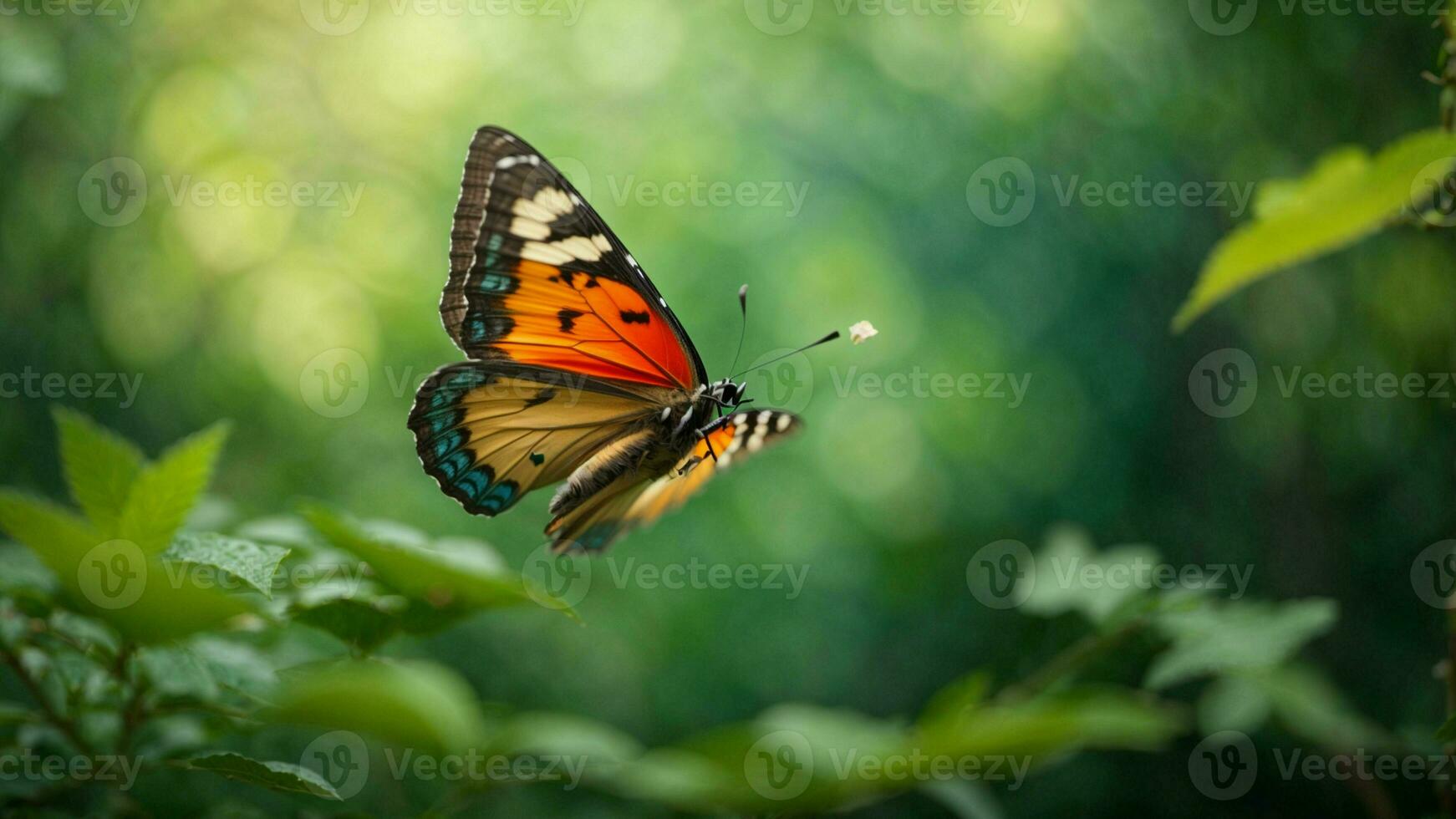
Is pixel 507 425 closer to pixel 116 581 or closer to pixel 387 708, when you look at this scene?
pixel 116 581

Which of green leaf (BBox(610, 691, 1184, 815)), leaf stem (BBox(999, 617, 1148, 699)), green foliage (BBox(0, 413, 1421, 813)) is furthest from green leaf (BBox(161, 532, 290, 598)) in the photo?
leaf stem (BBox(999, 617, 1148, 699))

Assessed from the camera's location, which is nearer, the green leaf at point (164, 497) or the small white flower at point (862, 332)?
the green leaf at point (164, 497)

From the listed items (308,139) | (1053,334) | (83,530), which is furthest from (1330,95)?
(308,139)

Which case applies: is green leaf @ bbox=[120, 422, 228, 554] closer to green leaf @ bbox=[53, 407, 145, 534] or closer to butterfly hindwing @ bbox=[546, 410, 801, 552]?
green leaf @ bbox=[53, 407, 145, 534]

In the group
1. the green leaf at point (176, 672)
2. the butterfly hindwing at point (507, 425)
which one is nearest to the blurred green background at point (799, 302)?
the butterfly hindwing at point (507, 425)

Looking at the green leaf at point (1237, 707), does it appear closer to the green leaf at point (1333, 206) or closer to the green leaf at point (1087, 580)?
the green leaf at point (1087, 580)
